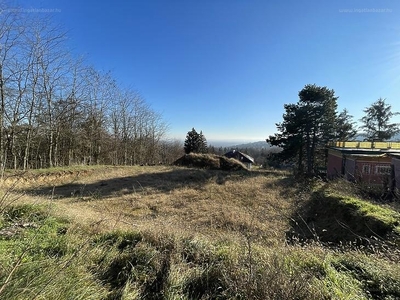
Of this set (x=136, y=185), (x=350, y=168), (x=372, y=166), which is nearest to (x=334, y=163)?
(x=350, y=168)

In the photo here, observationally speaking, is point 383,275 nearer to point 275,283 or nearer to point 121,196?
point 275,283

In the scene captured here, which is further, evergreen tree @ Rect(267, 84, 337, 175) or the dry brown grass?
evergreen tree @ Rect(267, 84, 337, 175)

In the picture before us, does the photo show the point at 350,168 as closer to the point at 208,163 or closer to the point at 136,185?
the point at 208,163

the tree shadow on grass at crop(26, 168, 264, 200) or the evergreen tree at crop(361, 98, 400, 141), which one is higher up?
the evergreen tree at crop(361, 98, 400, 141)

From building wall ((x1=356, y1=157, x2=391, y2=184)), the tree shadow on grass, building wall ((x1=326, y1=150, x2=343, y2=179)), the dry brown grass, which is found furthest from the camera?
building wall ((x1=326, y1=150, x2=343, y2=179))

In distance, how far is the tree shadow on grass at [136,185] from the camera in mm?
11039

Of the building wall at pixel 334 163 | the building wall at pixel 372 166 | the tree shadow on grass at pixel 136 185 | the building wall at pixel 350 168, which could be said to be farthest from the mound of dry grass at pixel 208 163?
the building wall at pixel 372 166

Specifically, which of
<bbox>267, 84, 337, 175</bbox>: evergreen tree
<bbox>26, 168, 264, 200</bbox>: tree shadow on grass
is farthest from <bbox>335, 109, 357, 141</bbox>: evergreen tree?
<bbox>26, 168, 264, 200</bbox>: tree shadow on grass

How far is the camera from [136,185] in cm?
1376

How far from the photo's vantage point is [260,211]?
9.50 m

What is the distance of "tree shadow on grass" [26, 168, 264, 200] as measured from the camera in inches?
435

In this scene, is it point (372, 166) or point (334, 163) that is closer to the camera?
point (372, 166)

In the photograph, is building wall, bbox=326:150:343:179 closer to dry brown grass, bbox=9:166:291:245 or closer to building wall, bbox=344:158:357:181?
building wall, bbox=344:158:357:181

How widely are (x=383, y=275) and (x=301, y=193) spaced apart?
33.6ft
